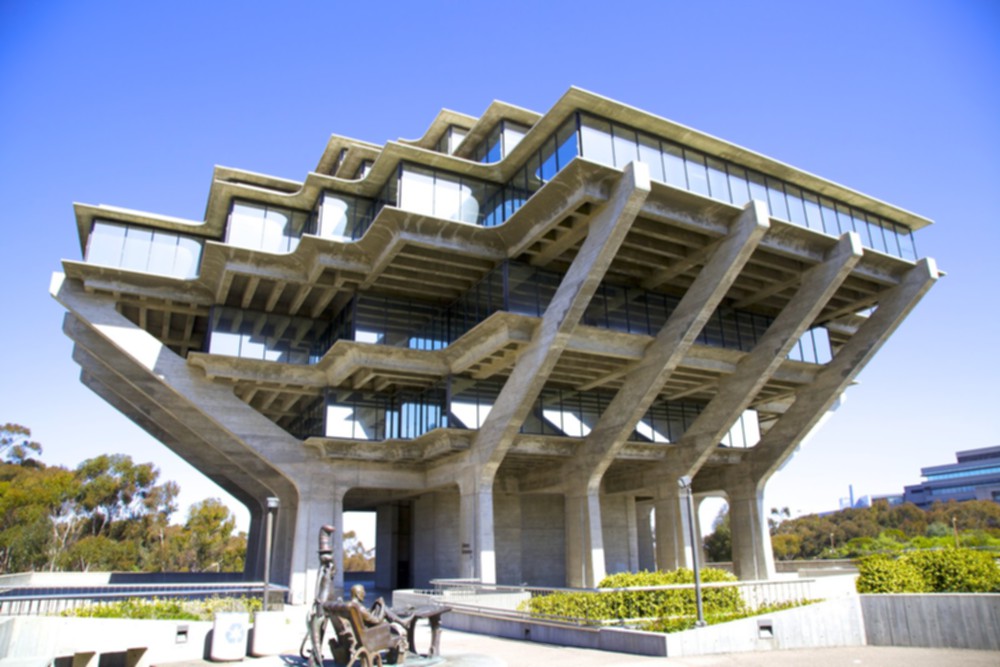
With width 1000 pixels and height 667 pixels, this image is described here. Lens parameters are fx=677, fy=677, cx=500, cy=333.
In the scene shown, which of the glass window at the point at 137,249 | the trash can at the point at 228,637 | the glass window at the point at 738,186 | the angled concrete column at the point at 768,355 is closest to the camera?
the trash can at the point at 228,637

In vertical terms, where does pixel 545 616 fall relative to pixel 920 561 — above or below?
below

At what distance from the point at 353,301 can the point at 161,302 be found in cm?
1016

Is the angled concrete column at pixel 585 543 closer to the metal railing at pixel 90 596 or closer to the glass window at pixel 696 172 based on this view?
the metal railing at pixel 90 596

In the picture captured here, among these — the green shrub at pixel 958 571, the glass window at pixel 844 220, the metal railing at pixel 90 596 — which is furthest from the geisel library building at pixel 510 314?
the green shrub at pixel 958 571

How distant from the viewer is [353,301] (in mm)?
31422

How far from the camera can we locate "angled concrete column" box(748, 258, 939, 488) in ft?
104

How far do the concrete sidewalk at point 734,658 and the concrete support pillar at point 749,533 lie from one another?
19.4m

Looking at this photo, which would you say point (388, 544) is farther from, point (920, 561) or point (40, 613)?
point (920, 561)

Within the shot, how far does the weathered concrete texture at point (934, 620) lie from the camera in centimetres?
1489

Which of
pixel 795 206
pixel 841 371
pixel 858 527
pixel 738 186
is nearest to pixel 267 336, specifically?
pixel 738 186

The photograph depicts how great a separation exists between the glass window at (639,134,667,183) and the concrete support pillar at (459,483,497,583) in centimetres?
1462

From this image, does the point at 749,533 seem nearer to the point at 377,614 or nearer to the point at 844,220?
the point at 844,220

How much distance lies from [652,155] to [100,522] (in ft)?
227

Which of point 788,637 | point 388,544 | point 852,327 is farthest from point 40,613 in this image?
point 852,327
